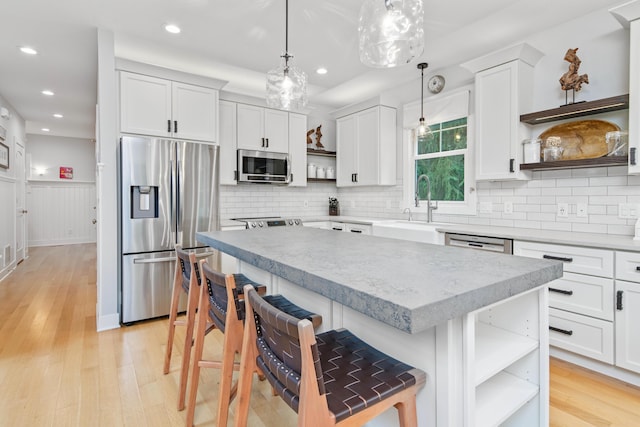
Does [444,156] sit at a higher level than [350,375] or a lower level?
higher

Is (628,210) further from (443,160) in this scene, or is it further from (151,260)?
(151,260)

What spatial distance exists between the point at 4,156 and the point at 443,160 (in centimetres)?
608

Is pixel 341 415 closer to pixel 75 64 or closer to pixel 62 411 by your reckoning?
pixel 62 411

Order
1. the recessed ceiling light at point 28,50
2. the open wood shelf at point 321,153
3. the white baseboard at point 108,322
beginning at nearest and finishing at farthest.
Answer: the white baseboard at point 108,322 → the recessed ceiling light at point 28,50 → the open wood shelf at point 321,153

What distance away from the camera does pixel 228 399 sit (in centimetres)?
150

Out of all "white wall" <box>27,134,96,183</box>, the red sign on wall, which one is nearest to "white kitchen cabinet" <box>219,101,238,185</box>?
"white wall" <box>27,134,96,183</box>

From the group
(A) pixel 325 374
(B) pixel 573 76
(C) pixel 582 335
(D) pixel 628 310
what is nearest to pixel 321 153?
(B) pixel 573 76

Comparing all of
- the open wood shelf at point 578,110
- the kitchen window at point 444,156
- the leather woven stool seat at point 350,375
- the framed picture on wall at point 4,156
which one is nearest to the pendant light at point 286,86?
the leather woven stool seat at point 350,375

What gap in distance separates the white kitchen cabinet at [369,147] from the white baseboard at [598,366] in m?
2.57

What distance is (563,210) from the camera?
9.32ft

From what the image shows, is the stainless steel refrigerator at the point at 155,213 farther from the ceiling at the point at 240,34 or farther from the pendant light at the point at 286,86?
the pendant light at the point at 286,86

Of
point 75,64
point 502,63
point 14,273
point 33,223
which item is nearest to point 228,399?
point 502,63

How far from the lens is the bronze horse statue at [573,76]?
8.70ft

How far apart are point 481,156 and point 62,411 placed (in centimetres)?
A: 363
